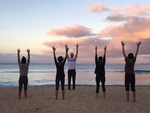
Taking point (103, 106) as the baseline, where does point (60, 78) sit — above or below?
above

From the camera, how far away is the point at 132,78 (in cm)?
746

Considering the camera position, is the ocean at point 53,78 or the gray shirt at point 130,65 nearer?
the gray shirt at point 130,65

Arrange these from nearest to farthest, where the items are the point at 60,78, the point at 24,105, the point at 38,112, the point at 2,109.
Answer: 1. the point at 38,112
2. the point at 2,109
3. the point at 24,105
4. the point at 60,78

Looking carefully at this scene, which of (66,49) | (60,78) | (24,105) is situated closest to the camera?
(24,105)

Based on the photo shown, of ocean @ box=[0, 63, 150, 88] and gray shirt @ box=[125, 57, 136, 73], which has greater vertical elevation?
gray shirt @ box=[125, 57, 136, 73]

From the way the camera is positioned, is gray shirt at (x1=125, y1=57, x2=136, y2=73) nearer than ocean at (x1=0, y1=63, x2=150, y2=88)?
Yes

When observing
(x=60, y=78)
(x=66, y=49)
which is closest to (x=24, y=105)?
(x=60, y=78)

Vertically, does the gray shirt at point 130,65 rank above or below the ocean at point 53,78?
above

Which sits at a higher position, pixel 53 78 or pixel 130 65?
pixel 130 65

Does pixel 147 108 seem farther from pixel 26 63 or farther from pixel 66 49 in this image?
pixel 26 63

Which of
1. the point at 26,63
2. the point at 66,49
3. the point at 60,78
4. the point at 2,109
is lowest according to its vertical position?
the point at 2,109

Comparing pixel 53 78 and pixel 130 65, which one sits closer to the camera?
pixel 130 65

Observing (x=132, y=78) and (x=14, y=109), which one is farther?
(x=132, y=78)

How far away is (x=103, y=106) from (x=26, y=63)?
4309 millimetres
